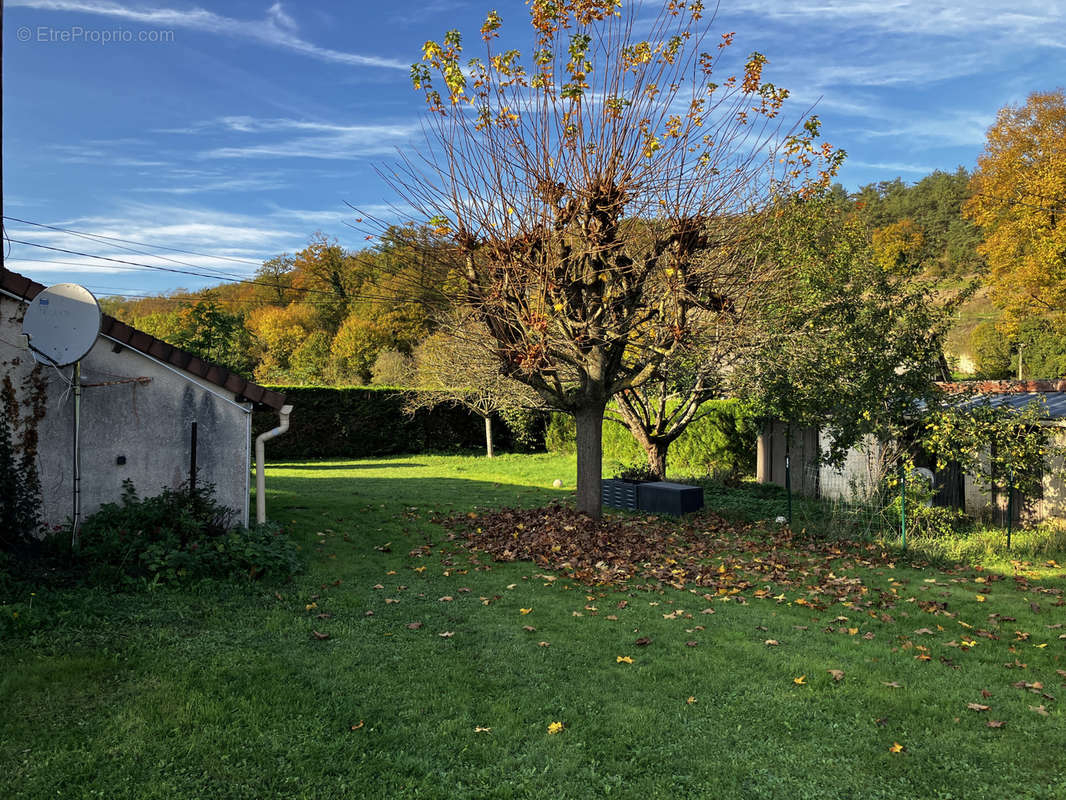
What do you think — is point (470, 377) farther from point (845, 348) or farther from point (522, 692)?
point (522, 692)

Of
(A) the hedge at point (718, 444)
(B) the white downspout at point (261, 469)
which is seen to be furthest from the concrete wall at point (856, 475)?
(B) the white downspout at point (261, 469)

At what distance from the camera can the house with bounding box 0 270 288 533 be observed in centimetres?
785

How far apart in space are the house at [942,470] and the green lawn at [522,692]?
3.80m

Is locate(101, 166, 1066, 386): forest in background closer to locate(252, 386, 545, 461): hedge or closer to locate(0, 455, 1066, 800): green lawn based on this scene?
locate(252, 386, 545, 461): hedge

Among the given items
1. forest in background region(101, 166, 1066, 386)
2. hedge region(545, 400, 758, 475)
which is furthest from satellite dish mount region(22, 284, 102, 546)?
hedge region(545, 400, 758, 475)

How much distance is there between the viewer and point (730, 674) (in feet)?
17.4

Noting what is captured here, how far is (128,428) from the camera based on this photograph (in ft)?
26.9

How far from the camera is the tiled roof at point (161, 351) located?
784 centimetres

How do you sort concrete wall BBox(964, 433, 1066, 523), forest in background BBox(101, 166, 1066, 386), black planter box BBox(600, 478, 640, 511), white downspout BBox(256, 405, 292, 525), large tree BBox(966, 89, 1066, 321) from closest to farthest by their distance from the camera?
white downspout BBox(256, 405, 292, 525)
concrete wall BBox(964, 433, 1066, 523)
black planter box BBox(600, 478, 640, 511)
large tree BBox(966, 89, 1066, 321)
forest in background BBox(101, 166, 1066, 386)

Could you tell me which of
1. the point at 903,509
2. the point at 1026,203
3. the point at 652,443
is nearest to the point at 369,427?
the point at 652,443

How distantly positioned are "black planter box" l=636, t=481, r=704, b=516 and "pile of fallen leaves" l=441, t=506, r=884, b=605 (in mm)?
442

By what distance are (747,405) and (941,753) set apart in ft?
40.7

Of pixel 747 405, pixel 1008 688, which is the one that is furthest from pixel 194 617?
pixel 747 405

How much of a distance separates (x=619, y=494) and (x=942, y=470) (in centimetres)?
624
